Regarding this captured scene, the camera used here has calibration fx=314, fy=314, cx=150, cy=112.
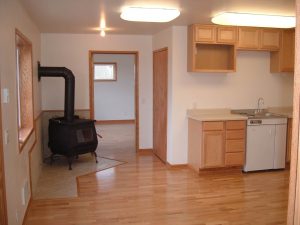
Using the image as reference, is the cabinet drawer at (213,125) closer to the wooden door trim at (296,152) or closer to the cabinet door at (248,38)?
the cabinet door at (248,38)

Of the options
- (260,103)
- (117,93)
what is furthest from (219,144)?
(117,93)

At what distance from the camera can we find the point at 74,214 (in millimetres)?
3441

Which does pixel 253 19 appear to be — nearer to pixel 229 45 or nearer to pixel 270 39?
pixel 229 45

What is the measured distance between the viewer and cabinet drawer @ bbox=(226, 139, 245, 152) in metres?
4.85

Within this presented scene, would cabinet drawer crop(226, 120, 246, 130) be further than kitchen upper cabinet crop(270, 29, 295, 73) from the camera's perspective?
No

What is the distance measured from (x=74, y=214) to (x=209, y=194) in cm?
170

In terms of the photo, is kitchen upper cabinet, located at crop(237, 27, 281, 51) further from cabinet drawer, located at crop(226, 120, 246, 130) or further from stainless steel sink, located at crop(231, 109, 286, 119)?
cabinet drawer, located at crop(226, 120, 246, 130)

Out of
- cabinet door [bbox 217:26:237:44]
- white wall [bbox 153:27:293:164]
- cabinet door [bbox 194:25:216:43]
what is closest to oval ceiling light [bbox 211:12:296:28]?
cabinet door [bbox 194:25:216:43]

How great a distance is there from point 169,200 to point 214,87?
2.24 meters

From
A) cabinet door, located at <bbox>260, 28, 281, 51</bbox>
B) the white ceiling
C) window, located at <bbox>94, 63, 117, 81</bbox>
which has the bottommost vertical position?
window, located at <bbox>94, 63, 117, 81</bbox>

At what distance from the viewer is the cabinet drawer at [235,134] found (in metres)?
4.83

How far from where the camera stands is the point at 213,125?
15.6 ft

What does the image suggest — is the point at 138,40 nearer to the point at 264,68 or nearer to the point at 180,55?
the point at 180,55

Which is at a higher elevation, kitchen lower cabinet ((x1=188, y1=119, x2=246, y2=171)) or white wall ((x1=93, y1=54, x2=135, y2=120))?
white wall ((x1=93, y1=54, x2=135, y2=120))
